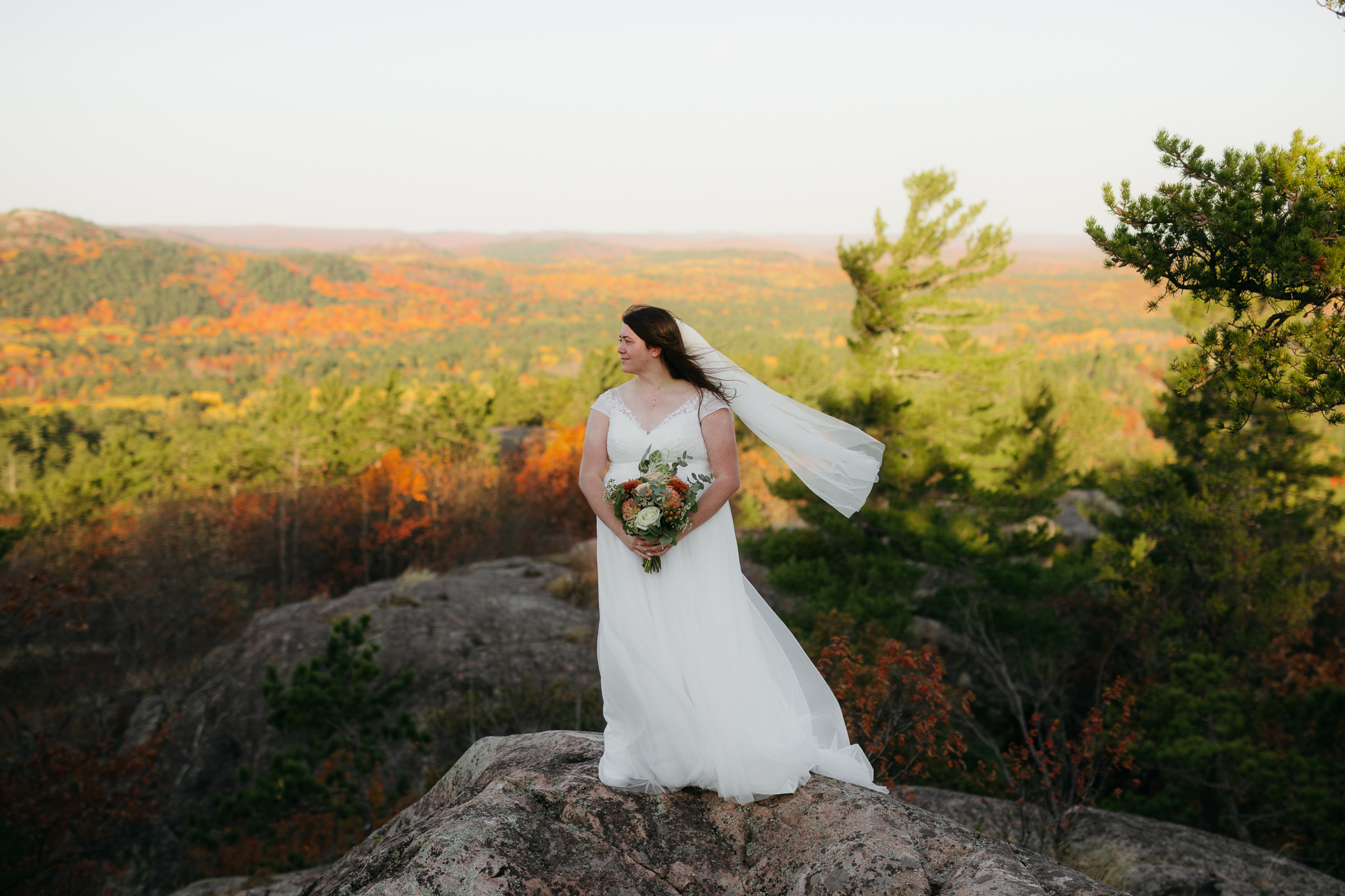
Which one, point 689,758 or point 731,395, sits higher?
point 731,395

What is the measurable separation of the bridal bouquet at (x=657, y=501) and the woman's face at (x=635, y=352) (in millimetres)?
484

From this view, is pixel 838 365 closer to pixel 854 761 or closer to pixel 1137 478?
pixel 1137 478

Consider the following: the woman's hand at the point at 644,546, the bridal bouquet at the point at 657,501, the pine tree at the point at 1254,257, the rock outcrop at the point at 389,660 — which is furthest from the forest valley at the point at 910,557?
the woman's hand at the point at 644,546

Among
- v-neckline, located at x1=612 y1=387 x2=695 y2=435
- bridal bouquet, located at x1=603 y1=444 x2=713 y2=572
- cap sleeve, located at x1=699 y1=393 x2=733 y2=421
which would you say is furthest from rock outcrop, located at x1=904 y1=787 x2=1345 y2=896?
v-neckline, located at x1=612 y1=387 x2=695 y2=435

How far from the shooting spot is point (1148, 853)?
5367mm

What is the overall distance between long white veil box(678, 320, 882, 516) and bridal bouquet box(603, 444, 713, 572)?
0.75 metres

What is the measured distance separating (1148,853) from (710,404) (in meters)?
4.68

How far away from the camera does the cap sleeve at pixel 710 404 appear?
3.91 metres

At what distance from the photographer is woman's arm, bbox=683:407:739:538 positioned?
149 inches

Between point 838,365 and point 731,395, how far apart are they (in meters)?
42.3

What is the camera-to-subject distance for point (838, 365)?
4503 centimetres

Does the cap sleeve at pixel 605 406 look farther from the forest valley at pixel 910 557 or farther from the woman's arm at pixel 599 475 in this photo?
the forest valley at pixel 910 557

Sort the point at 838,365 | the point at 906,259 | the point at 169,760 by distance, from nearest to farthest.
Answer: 1. the point at 169,760
2. the point at 906,259
3. the point at 838,365

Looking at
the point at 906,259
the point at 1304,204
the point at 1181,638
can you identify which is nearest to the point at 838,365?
the point at 906,259
